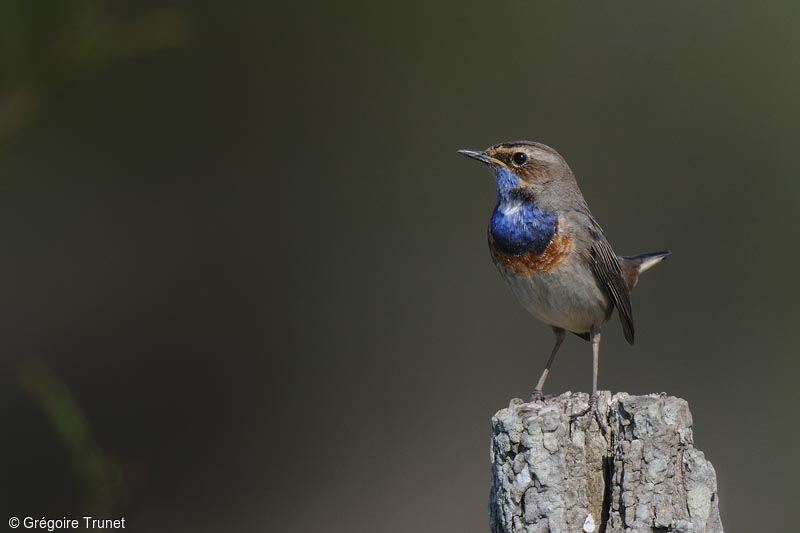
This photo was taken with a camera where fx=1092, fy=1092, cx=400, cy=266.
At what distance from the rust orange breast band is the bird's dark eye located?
0.39 m

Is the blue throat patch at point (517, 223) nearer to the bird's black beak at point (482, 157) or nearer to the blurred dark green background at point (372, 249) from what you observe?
the bird's black beak at point (482, 157)

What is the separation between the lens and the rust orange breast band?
5.11 m

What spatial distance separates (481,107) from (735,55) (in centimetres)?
271

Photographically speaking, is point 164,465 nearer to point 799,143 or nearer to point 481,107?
point 481,107

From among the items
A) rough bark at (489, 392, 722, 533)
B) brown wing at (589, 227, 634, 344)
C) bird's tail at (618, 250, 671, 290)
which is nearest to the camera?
rough bark at (489, 392, 722, 533)

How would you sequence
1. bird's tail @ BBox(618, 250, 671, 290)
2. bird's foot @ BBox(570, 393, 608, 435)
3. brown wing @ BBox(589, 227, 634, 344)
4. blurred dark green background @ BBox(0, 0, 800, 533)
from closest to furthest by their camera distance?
1. bird's foot @ BBox(570, 393, 608, 435)
2. brown wing @ BBox(589, 227, 634, 344)
3. bird's tail @ BBox(618, 250, 671, 290)
4. blurred dark green background @ BBox(0, 0, 800, 533)

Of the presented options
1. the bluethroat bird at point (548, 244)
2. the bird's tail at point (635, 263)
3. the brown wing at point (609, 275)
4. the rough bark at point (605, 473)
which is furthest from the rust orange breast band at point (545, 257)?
the rough bark at point (605, 473)

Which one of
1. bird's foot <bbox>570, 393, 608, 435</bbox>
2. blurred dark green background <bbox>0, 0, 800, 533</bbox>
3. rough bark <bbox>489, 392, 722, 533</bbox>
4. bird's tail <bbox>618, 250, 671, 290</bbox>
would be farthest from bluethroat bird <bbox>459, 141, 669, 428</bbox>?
blurred dark green background <bbox>0, 0, 800, 533</bbox>

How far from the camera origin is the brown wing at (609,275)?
5.21m

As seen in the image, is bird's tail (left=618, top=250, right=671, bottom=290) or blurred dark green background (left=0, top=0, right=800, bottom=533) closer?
bird's tail (left=618, top=250, right=671, bottom=290)

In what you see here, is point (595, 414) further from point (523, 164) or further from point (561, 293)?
point (523, 164)

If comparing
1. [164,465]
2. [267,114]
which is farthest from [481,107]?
[164,465]

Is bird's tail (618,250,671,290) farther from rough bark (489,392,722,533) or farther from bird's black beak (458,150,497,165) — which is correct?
rough bark (489,392,722,533)

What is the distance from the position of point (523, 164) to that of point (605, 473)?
215cm
